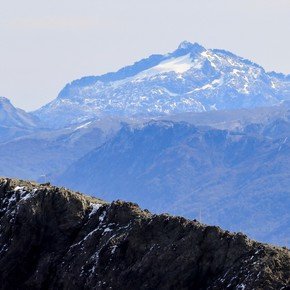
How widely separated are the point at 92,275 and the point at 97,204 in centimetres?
660

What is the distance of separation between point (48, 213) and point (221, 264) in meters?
15.2

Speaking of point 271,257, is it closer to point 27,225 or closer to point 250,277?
point 250,277

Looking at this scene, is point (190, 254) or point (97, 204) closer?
point (190, 254)

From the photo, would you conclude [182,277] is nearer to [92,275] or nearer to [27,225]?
[92,275]

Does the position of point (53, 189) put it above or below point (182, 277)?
above

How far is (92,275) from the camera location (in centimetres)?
6538

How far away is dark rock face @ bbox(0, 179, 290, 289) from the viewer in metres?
59.3

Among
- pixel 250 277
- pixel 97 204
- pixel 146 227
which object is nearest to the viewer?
pixel 250 277

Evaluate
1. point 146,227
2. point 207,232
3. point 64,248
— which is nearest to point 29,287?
point 64,248

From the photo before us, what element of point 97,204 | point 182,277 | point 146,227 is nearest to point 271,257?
point 182,277

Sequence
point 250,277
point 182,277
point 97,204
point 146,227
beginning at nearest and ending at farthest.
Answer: point 250,277 → point 182,277 → point 146,227 → point 97,204

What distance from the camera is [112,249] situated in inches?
2584

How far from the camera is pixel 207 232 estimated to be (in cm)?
6209

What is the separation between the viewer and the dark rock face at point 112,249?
2334 inches
